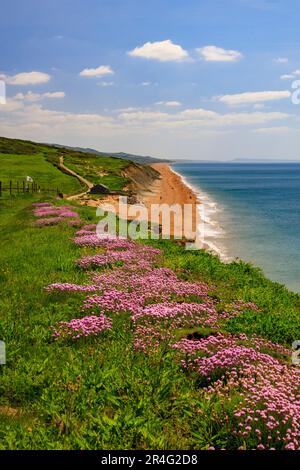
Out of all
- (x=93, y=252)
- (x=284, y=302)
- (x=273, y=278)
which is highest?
(x=93, y=252)

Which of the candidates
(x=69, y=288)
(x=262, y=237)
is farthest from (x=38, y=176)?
(x=69, y=288)

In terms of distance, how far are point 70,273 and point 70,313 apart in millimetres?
4616

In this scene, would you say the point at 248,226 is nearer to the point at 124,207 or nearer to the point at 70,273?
the point at 124,207

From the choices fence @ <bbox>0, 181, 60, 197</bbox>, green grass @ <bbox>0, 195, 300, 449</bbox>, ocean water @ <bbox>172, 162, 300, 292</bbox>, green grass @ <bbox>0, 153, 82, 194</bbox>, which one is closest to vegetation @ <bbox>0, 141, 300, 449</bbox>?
green grass @ <bbox>0, 195, 300, 449</bbox>

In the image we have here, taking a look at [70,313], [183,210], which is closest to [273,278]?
[70,313]

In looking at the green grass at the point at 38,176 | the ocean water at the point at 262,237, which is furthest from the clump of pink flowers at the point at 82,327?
the green grass at the point at 38,176

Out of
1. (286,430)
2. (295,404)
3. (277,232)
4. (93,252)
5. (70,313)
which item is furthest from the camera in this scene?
(277,232)

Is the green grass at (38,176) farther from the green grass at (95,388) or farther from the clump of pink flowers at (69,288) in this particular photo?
the green grass at (95,388)

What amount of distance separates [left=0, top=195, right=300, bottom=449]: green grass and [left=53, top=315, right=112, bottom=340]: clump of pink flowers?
7.8 inches

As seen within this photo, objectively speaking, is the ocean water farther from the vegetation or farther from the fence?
the fence

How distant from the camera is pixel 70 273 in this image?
1606 cm

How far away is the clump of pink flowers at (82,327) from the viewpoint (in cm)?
994

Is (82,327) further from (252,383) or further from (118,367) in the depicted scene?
(252,383)
